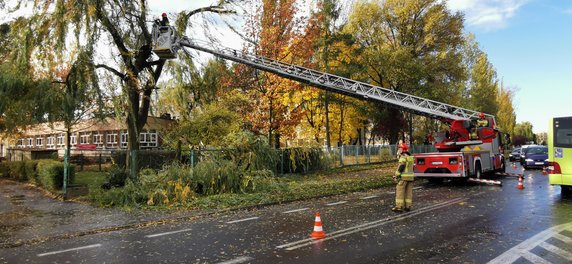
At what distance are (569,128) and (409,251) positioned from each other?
29.9 ft

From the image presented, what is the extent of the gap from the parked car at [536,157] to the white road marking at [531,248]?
2003 centimetres

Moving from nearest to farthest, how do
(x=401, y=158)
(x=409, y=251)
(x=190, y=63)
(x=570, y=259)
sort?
(x=570, y=259) < (x=409, y=251) < (x=401, y=158) < (x=190, y=63)

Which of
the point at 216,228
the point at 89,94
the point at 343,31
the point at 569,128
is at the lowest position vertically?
the point at 216,228

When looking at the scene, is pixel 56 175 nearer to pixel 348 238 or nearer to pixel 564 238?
pixel 348 238

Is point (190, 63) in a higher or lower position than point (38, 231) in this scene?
higher

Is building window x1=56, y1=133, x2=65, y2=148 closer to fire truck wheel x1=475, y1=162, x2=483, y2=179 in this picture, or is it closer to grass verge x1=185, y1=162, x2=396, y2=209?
grass verge x1=185, y1=162, x2=396, y2=209

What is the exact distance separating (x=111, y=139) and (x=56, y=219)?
39.9 meters

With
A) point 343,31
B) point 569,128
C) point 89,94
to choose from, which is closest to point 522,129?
point 343,31

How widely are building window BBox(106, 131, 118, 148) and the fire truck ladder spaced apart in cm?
3257

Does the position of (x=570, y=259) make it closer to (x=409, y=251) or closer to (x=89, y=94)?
(x=409, y=251)

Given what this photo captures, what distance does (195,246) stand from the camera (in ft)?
23.4

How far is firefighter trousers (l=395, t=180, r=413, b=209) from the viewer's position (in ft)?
34.0

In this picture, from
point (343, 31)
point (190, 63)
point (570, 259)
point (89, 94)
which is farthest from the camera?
Result: point (343, 31)

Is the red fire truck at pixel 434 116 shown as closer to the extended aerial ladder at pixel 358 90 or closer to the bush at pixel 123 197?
the extended aerial ladder at pixel 358 90
